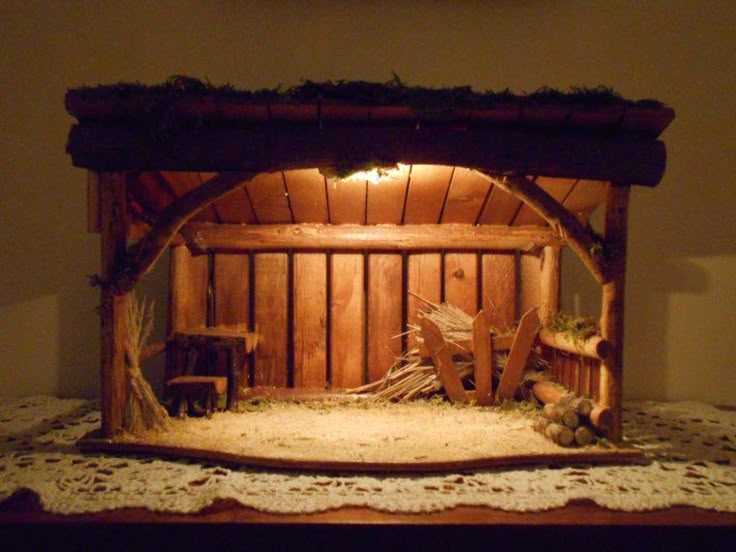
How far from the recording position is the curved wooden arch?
2.65m

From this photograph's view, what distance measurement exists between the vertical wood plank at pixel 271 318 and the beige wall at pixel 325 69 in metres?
0.81

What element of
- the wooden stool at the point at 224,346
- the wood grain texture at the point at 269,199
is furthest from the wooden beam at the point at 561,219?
the wooden stool at the point at 224,346

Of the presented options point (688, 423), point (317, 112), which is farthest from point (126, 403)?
point (688, 423)

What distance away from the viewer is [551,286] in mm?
3629

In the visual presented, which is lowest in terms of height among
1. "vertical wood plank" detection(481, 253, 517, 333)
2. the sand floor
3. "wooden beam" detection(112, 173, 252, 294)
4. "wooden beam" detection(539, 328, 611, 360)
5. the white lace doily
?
the white lace doily

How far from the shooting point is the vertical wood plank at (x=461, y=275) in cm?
376

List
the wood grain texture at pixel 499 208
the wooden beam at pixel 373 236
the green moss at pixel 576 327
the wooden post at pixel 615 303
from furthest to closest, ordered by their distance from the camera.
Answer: the wooden beam at pixel 373 236 → the wood grain texture at pixel 499 208 → the green moss at pixel 576 327 → the wooden post at pixel 615 303

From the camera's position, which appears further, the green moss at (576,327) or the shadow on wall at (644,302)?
the shadow on wall at (644,302)

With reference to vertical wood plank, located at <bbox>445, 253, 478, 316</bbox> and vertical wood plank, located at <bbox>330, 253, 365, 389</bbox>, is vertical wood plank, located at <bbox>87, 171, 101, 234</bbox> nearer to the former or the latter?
vertical wood plank, located at <bbox>330, 253, 365, 389</bbox>

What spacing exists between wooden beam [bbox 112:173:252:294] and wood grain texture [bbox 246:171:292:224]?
55 cm

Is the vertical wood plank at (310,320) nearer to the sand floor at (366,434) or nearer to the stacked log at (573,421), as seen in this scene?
the sand floor at (366,434)

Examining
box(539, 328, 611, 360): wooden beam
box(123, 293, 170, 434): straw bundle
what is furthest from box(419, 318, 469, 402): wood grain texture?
box(123, 293, 170, 434): straw bundle

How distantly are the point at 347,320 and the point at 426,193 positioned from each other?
1049mm

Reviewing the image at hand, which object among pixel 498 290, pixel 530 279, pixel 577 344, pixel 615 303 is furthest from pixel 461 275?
pixel 615 303
